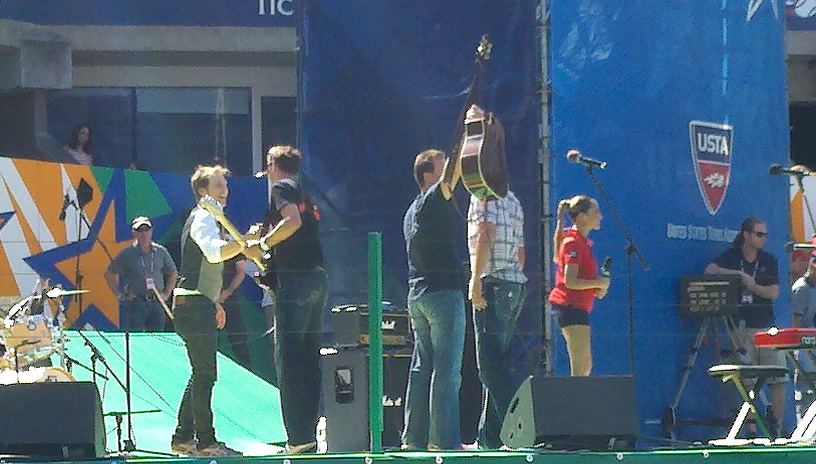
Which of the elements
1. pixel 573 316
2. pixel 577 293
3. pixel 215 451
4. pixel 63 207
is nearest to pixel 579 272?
pixel 577 293

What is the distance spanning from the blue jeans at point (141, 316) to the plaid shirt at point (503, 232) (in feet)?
5.55

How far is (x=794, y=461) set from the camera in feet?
23.0

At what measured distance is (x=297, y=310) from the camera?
741cm

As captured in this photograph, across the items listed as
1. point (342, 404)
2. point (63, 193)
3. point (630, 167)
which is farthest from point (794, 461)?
point (63, 193)

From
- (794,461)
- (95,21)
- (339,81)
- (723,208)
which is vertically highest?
(95,21)

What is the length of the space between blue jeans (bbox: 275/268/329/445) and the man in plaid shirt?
3.00ft

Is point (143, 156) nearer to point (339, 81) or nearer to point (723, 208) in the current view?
point (339, 81)

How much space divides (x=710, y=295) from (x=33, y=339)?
4333 millimetres

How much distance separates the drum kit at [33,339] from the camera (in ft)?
27.1

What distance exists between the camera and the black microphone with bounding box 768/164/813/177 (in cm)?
984

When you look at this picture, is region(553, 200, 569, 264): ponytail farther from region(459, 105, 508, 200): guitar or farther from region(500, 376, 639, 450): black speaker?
region(500, 376, 639, 450): black speaker

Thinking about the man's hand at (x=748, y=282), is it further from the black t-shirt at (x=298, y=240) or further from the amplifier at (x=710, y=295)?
the black t-shirt at (x=298, y=240)

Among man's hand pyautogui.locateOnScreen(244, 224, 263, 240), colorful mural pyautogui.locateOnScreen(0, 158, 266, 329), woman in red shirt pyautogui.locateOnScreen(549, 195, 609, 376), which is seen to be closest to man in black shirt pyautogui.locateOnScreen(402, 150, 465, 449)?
man's hand pyautogui.locateOnScreen(244, 224, 263, 240)

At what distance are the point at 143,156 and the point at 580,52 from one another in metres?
8.94
